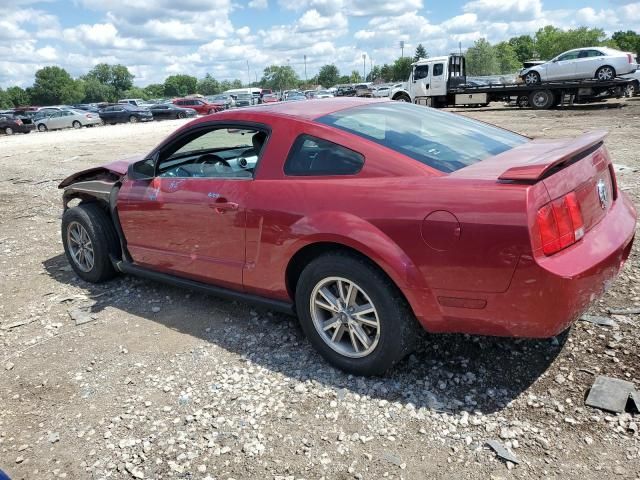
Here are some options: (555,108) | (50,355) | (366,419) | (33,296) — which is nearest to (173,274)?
(50,355)

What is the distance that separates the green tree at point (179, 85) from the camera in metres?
148

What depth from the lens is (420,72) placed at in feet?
89.3

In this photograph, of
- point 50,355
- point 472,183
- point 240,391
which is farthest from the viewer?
point 50,355

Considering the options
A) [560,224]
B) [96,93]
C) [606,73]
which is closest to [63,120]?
[606,73]

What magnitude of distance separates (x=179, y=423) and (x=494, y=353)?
1902 millimetres

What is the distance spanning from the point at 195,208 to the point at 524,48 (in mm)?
133840

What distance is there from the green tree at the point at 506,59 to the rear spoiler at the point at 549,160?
103486 millimetres

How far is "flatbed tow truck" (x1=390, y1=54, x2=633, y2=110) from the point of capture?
22.2 m

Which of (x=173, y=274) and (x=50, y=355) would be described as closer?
(x=50, y=355)

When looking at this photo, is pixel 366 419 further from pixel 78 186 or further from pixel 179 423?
pixel 78 186

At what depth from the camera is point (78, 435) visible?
2910 mm

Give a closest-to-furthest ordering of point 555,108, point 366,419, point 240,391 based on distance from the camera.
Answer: point 366,419
point 240,391
point 555,108

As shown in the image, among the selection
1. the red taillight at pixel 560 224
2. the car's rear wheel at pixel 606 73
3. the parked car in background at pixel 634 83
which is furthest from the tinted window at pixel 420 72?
the red taillight at pixel 560 224

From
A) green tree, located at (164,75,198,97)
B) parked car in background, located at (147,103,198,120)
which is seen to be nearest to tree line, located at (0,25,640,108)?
green tree, located at (164,75,198,97)
